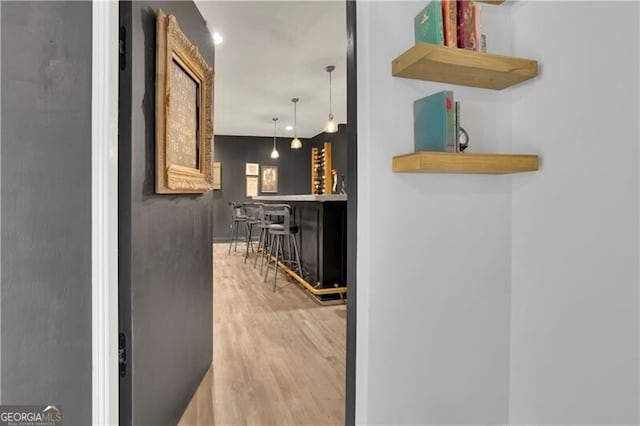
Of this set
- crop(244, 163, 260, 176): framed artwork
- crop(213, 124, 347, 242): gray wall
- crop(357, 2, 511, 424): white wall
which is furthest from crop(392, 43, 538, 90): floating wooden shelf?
crop(244, 163, 260, 176): framed artwork

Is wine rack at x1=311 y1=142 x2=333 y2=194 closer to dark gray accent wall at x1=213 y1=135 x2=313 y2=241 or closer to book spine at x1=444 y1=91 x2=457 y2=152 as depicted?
dark gray accent wall at x1=213 y1=135 x2=313 y2=241

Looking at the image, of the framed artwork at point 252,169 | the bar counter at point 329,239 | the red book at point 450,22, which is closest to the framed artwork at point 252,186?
the framed artwork at point 252,169

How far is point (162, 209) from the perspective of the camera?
1478mm

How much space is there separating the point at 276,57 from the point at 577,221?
3756mm

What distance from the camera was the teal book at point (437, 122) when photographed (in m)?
1.19

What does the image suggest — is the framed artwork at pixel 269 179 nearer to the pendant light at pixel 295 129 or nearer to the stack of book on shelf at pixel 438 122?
the pendant light at pixel 295 129

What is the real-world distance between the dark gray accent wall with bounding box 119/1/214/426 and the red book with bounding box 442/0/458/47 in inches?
42.2

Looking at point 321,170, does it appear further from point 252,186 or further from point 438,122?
point 438,122

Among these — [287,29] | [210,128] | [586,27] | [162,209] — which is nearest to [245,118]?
[287,29]

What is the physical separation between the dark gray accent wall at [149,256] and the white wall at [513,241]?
0.80m

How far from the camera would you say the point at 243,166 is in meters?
8.79

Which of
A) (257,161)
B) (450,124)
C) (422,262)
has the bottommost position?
(422,262)

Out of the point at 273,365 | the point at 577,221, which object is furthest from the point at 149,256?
the point at 577,221

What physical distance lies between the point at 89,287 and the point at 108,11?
916 millimetres
